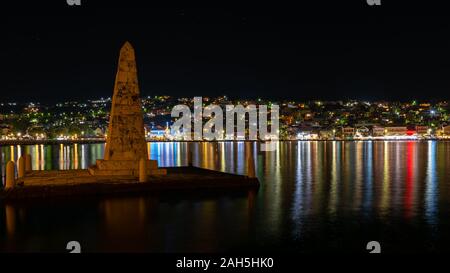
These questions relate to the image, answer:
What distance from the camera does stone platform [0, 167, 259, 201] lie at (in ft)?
65.6

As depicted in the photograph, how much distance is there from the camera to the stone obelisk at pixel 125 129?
74.1 feet

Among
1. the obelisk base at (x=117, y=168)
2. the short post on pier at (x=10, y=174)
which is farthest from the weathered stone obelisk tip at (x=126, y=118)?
the short post on pier at (x=10, y=174)

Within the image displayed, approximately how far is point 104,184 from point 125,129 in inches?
114

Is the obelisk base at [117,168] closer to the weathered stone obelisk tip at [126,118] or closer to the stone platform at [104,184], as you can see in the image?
the weathered stone obelisk tip at [126,118]

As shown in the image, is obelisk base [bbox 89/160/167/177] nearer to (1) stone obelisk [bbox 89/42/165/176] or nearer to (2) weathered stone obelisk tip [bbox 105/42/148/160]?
(1) stone obelisk [bbox 89/42/165/176]

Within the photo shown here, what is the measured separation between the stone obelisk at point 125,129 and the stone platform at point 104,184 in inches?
21.4

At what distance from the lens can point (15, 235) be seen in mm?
14617

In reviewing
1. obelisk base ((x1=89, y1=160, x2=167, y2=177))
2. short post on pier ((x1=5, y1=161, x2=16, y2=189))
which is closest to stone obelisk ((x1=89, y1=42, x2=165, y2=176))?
obelisk base ((x1=89, y1=160, x2=167, y2=177))

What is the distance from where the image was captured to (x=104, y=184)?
20.7 meters

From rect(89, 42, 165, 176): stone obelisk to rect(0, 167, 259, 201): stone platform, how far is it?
54cm
